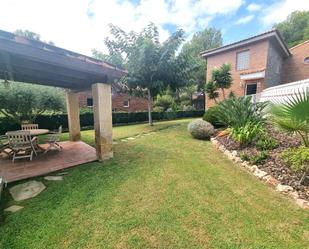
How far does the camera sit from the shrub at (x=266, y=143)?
5.41m

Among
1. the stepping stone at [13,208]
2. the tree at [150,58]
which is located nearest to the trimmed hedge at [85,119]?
the tree at [150,58]

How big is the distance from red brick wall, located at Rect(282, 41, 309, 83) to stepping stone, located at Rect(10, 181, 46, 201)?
2147cm

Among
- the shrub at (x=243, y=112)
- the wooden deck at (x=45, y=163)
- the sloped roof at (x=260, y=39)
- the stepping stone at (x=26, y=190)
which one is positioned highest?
the sloped roof at (x=260, y=39)

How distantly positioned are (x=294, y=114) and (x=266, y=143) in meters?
2.28

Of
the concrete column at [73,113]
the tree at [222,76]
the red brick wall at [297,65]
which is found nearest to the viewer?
the concrete column at [73,113]

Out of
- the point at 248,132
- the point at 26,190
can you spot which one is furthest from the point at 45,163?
the point at 248,132

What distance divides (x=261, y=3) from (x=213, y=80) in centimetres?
607

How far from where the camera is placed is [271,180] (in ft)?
13.7

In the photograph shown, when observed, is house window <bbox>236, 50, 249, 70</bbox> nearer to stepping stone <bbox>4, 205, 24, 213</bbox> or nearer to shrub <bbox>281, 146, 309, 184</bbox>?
shrub <bbox>281, 146, 309, 184</bbox>

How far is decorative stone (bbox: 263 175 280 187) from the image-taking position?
4.06 metres

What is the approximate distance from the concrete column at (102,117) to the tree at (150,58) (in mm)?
6783

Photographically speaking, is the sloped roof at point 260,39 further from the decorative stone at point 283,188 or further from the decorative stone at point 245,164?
the decorative stone at point 283,188

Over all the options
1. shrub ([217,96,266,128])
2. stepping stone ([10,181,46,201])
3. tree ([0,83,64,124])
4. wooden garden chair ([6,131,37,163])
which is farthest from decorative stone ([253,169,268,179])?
tree ([0,83,64,124])

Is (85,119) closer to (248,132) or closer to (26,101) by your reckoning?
(26,101)
